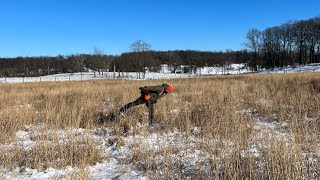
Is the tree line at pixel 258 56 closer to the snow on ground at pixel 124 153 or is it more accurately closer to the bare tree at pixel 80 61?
the bare tree at pixel 80 61

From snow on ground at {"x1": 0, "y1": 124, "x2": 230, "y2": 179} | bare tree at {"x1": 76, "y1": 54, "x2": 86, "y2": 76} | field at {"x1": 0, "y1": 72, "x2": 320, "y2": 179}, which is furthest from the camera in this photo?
bare tree at {"x1": 76, "y1": 54, "x2": 86, "y2": 76}

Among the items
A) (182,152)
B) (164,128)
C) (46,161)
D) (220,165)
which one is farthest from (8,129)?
(220,165)

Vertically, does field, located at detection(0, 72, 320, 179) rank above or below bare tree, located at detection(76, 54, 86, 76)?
below

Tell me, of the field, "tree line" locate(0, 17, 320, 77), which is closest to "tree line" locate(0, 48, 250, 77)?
"tree line" locate(0, 17, 320, 77)

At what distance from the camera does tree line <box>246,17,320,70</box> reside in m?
82.9

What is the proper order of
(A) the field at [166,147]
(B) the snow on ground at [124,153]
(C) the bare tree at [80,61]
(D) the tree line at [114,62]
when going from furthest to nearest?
(C) the bare tree at [80,61]
(D) the tree line at [114,62]
(B) the snow on ground at [124,153]
(A) the field at [166,147]

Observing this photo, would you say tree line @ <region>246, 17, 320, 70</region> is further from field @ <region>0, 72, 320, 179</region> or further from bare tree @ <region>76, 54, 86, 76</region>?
field @ <region>0, 72, 320, 179</region>

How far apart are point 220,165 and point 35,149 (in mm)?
2541

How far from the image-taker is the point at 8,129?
5895mm

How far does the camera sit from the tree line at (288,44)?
82875 mm

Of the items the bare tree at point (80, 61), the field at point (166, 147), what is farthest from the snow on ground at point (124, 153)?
the bare tree at point (80, 61)

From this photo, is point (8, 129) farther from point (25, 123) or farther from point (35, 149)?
point (35, 149)

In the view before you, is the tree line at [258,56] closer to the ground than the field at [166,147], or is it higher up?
higher up

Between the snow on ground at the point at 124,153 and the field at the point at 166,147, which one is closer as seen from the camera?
the field at the point at 166,147
